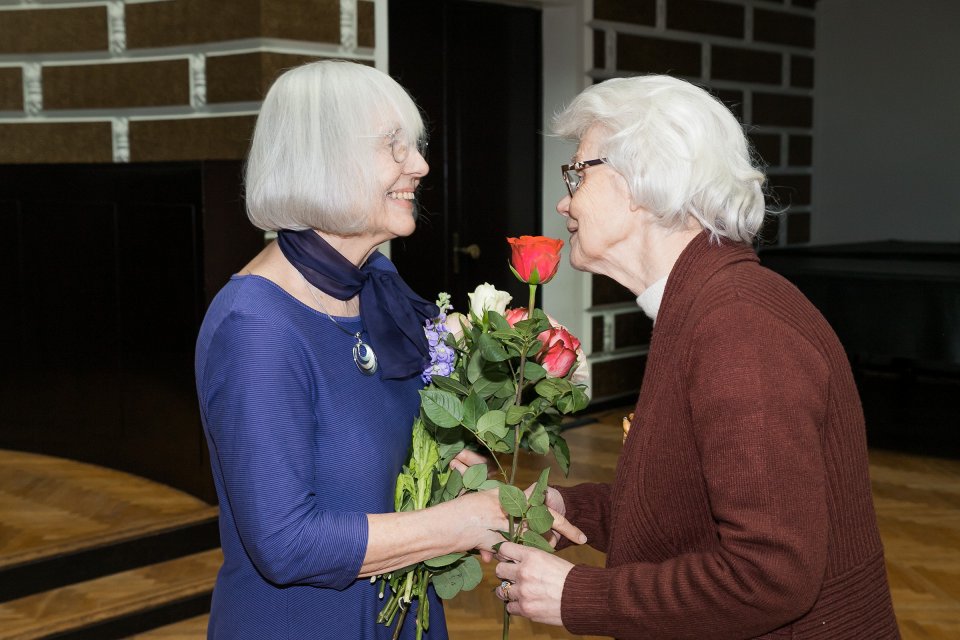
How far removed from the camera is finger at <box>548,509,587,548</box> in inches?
69.2

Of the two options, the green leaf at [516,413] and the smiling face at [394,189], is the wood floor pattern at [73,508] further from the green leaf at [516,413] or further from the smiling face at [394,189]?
the green leaf at [516,413]

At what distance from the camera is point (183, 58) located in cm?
529

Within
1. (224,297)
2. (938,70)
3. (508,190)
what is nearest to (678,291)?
(224,297)

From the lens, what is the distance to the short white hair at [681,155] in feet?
5.09

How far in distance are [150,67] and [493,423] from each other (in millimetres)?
4444

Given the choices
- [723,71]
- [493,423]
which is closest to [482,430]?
[493,423]

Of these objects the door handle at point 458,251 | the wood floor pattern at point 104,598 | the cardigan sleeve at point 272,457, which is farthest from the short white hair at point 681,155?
the door handle at point 458,251

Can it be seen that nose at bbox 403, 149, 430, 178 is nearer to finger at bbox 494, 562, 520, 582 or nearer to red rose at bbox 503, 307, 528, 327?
red rose at bbox 503, 307, 528, 327

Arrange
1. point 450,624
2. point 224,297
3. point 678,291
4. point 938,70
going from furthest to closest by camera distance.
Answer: point 938,70 → point 450,624 → point 224,297 → point 678,291

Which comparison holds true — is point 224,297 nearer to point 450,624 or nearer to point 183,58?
point 450,624

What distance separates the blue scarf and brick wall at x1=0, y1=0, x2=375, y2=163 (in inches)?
127

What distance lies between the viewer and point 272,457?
156 centimetres

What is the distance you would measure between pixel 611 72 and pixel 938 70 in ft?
11.1

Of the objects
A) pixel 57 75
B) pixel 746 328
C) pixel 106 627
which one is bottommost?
pixel 106 627
